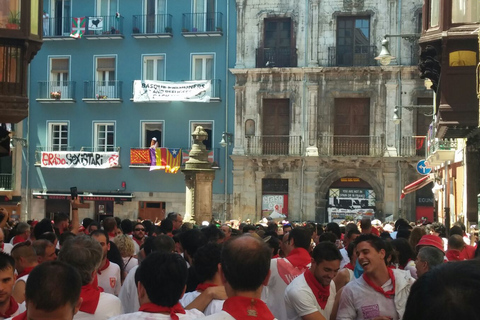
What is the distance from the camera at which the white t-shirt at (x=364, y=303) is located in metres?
6.04

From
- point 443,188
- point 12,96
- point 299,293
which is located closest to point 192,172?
point 12,96

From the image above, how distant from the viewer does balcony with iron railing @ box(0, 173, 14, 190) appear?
4081 cm

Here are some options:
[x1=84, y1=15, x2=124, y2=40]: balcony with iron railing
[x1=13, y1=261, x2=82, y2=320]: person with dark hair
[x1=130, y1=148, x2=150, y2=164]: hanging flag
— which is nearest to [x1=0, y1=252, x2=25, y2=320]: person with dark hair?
[x1=13, y1=261, x2=82, y2=320]: person with dark hair

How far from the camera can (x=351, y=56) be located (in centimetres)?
3719

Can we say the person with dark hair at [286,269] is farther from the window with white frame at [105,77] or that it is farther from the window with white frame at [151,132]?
the window with white frame at [105,77]

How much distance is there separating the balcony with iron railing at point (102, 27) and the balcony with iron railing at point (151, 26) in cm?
80

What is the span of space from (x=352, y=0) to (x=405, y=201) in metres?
9.43

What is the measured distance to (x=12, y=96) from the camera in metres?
17.9

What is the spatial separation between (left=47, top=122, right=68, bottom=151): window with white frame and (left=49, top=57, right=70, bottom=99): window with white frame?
1731 mm

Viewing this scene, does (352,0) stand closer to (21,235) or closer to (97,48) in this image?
(97,48)

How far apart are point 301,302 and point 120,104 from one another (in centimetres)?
3403

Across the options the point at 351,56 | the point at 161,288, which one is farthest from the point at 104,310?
the point at 351,56

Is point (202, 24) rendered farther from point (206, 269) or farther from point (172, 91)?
point (206, 269)

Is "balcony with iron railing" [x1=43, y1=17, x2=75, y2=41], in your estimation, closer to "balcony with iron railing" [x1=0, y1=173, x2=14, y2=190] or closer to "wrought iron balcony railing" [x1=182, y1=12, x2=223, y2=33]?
"wrought iron balcony railing" [x1=182, y1=12, x2=223, y2=33]
